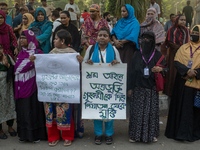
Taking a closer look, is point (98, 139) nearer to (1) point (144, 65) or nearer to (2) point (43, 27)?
(1) point (144, 65)

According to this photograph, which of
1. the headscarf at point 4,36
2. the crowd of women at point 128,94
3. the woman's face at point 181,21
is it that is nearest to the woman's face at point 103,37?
the crowd of women at point 128,94

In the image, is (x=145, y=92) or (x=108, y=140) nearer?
(x=145, y=92)

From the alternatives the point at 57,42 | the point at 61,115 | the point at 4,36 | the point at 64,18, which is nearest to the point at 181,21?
the point at 64,18

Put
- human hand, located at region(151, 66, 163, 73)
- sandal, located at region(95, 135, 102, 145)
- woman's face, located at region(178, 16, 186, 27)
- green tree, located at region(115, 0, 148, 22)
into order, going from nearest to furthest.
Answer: human hand, located at region(151, 66, 163, 73) → sandal, located at region(95, 135, 102, 145) → woman's face, located at region(178, 16, 186, 27) → green tree, located at region(115, 0, 148, 22)

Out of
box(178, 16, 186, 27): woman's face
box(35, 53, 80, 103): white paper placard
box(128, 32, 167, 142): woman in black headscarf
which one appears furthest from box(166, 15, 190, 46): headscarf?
box(35, 53, 80, 103): white paper placard

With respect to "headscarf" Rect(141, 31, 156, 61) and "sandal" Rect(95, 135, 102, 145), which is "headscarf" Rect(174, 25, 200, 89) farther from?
"sandal" Rect(95, 135, 102, 145)

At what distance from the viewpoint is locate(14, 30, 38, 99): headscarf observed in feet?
13.6

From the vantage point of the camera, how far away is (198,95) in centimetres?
426

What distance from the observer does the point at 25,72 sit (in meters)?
4.16

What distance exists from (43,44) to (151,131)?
10.4 ft

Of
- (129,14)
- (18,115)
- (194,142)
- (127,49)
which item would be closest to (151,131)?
(194,142)

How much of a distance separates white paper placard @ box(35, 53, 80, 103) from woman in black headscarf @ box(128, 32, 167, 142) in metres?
1.07

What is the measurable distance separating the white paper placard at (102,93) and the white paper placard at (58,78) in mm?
166

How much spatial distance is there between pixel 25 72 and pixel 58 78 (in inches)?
25.2
